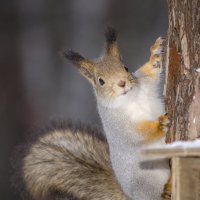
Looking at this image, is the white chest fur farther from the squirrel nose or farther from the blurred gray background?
the blurred gray background

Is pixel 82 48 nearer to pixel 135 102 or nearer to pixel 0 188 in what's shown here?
pixel 0 188

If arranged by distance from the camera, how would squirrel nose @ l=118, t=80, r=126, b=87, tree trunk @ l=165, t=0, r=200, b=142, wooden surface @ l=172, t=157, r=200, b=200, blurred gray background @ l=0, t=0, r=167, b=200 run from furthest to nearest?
blurred gray background @ l=0, t=0, r=167, b=200
squirrel nose @ l=118, t=80, r=126, b=87
tree trunk @ l=165, t=0, r=200, b=142
wooden surface @ l=172, t=157, r=200, b=200

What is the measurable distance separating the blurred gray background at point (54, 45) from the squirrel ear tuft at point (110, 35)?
317 cm

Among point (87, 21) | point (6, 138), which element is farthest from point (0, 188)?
point (87, 21)

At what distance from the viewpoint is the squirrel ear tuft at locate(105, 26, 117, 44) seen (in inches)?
124

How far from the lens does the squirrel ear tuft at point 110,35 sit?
3141 millimetres

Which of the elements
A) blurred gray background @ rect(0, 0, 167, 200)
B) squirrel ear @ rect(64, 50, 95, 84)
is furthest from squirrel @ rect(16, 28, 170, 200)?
blurred gray background @ rect(0, 0, 167, 200)

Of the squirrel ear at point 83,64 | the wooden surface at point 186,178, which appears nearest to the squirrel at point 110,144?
the squirrel ear at point 83,64

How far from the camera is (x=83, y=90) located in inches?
265

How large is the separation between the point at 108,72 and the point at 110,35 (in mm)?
151

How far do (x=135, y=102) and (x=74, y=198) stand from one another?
0.59m

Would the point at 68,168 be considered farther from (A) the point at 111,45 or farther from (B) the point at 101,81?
(A) the point at 111,45

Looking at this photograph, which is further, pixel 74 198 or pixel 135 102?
pixel 74 198

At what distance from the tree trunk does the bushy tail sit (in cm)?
Answer: 56
